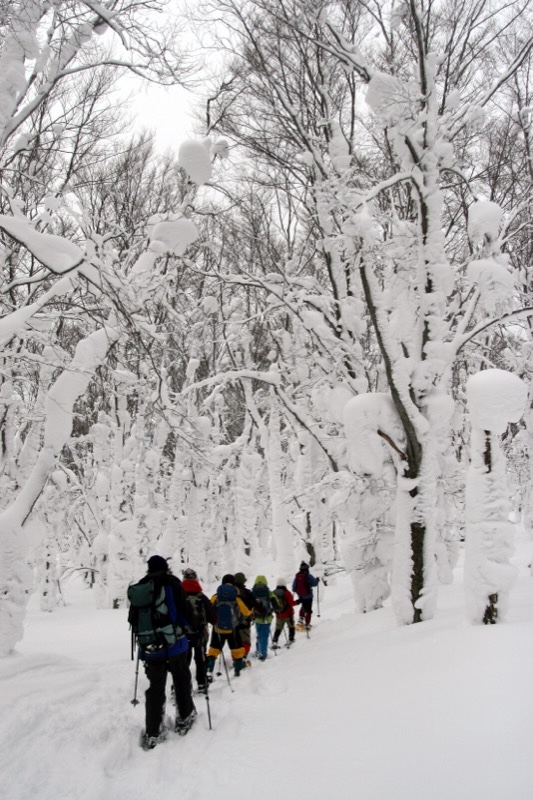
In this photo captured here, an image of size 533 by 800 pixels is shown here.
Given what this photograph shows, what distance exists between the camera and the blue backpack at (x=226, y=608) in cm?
744

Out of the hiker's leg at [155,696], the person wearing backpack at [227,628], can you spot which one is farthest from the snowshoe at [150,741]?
the person wearing backpack at [227,628]

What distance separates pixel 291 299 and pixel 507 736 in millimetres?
7718

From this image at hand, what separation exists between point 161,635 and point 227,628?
265 centimetres

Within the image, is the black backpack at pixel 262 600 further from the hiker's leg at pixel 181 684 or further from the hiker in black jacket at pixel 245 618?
the hiker's leg at pixel 181 684

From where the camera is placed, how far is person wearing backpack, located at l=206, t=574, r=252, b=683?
291 inches

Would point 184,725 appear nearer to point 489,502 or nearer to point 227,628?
point 227,628

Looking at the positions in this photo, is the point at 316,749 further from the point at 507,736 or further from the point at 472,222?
the point at 472,222

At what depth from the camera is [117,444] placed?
1628 centimetres

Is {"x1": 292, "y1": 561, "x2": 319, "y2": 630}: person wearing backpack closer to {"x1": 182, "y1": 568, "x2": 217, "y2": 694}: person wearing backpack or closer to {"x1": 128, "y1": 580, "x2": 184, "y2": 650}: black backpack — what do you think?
Answer: {"x1": 182, "y1": 568, "x2": 217, "y2": 694}: person wearing backpack

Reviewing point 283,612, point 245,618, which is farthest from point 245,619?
point 283,612

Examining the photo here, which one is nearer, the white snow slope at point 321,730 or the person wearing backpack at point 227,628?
the white snow slope at point 321,730

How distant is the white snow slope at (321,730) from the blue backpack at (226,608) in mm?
835

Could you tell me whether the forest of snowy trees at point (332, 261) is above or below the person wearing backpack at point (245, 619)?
above

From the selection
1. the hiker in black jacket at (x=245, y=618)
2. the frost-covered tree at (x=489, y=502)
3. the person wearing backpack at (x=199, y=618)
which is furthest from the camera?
the hiker in black jacket at (x=245, y=618)
